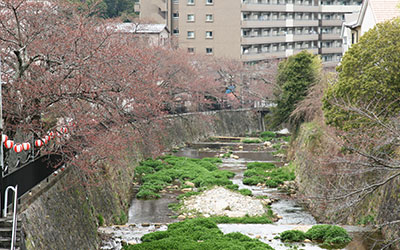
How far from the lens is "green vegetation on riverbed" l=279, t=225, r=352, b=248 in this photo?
748 inches

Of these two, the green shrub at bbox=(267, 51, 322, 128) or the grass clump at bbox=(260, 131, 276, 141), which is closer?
the green shrub at bbox=(267, 51, 322, 128)

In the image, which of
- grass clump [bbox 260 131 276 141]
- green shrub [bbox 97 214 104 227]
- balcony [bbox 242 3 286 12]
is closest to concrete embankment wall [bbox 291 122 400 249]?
green shrub [bbox 97 214 104 227]

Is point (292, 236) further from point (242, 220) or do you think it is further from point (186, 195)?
point (186, 195)

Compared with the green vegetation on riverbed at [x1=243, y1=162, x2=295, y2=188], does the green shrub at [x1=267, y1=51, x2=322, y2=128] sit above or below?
above

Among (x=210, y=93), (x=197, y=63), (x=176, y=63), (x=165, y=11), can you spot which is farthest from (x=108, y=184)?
(x=165, y=11)

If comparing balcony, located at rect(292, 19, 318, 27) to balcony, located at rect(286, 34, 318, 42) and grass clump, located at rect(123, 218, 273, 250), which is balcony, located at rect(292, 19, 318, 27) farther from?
grass clump, located at rect(123, 218, 273, 250)

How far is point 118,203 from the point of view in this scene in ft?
82.4

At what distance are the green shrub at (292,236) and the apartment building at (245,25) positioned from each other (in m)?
46.2

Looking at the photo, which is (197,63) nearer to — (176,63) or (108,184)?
(176,63)

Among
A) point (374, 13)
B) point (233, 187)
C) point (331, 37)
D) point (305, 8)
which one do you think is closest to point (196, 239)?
point (233, 187)

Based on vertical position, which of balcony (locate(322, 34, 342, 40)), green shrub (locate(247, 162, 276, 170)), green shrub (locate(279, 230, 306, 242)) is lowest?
green shrub (locate(247, 162, 276, 170))

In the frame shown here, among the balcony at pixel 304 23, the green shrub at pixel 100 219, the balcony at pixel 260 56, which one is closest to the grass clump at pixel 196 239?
the green shrub at pixel 100 219

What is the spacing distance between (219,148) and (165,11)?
98.0 feet

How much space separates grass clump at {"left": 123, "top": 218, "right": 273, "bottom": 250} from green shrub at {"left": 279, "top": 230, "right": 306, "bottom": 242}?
132 cm
